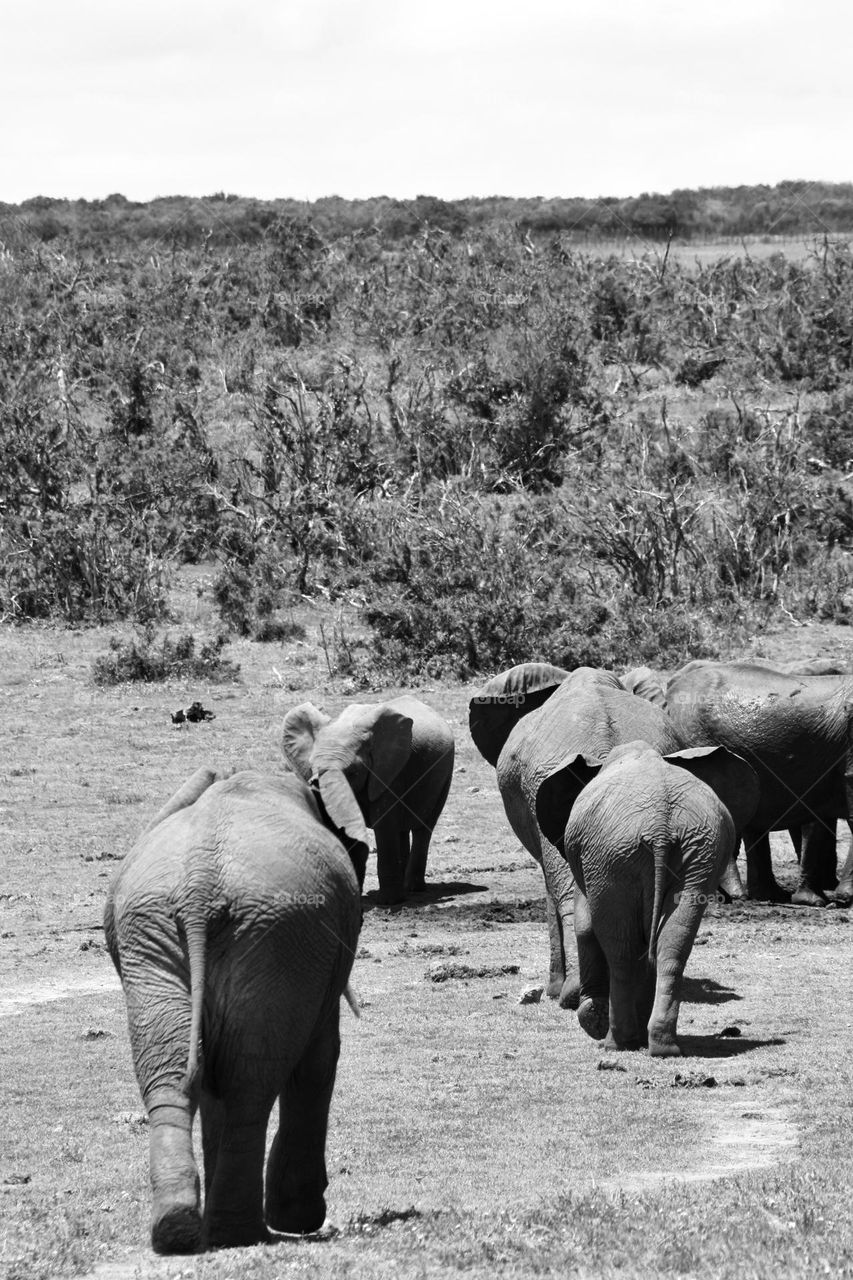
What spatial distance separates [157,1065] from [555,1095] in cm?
298

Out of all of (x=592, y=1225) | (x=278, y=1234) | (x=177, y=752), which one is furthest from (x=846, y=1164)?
(x=177, y=752)

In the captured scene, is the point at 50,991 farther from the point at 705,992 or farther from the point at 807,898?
the point at 807,898

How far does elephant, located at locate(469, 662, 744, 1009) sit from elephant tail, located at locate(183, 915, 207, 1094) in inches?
179

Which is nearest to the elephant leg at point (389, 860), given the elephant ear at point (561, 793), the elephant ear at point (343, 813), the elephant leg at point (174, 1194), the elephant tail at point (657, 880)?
the elephant ear at point (343, 813)

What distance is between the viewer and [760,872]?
14.4m

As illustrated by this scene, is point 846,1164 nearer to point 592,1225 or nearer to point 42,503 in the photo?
point 592,1225

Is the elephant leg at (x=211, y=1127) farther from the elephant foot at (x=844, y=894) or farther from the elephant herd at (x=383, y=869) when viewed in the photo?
the elephant foot at (x=844, y=894)

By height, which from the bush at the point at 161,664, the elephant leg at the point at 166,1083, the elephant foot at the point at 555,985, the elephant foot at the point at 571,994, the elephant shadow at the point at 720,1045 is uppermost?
the elephant leg at the point at 166,1083

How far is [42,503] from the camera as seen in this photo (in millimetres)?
30578

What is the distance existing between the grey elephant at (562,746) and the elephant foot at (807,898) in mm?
3165

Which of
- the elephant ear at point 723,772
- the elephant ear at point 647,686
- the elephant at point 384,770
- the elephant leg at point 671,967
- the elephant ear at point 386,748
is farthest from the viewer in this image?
the elephant ear at point 647,686

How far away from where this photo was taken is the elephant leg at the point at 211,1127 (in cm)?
622

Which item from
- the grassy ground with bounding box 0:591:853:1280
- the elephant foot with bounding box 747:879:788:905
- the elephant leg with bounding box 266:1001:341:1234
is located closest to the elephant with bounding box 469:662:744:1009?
the grassy ground with bounding box 0:591:853:1280

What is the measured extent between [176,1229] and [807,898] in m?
9.18
